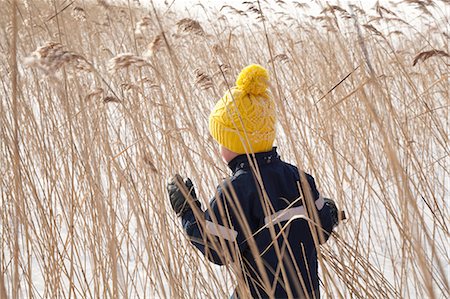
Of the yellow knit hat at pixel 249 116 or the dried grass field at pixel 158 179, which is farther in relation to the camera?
the yellow knit hat at pixel 249 116

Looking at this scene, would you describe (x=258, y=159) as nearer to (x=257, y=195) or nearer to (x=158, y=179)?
(x=257, y=195)

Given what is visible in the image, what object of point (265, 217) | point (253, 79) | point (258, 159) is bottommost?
point (265, 217)

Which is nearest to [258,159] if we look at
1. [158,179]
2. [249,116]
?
[249,116]

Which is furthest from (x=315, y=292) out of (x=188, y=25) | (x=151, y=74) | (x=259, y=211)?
(x=151, y=74)

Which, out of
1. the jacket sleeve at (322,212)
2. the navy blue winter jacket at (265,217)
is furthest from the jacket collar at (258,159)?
the jacket sleeve at (322,212)

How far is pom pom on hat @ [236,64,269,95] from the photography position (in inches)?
55.9

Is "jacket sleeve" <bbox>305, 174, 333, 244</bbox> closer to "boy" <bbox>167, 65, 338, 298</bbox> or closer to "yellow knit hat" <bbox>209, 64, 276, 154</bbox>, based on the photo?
"boy" <bbox>167, 65, 338, 298</bbox>

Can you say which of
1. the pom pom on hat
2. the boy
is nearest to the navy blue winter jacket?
the boy

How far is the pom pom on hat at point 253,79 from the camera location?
142 cm

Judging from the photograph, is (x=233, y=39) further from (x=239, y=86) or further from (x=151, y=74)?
(x=239, y=86)

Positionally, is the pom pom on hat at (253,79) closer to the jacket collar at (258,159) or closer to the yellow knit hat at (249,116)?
the yellow knit hat at (249,116)

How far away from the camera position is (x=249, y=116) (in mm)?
1437

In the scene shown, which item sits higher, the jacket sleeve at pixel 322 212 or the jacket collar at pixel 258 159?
the jacket collar at pixel 258 159

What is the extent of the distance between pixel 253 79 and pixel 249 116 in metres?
0.09
